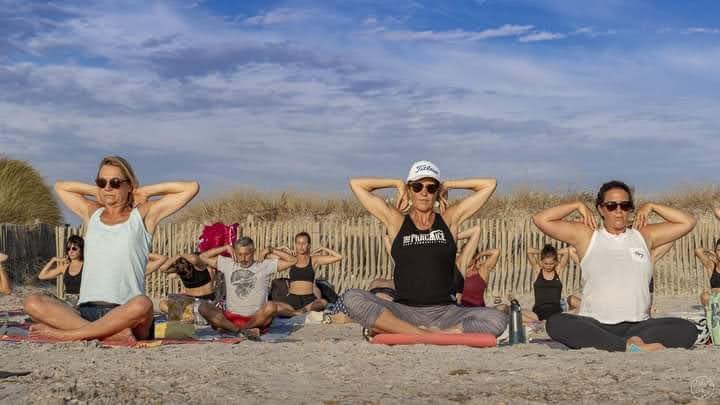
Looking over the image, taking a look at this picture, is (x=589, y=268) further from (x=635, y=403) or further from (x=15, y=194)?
(x=15, y=194)

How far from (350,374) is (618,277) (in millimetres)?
2457

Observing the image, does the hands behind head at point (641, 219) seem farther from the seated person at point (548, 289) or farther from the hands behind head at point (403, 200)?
the seated person at point (548, 289)

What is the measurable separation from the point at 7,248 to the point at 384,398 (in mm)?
16718

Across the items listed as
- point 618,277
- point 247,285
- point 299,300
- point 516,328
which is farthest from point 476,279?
point 618,277

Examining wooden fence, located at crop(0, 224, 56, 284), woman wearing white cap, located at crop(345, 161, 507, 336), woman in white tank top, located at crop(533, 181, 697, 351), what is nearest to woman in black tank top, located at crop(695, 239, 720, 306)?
woman in white tank top, located at crop(533, 181, 697, 351)

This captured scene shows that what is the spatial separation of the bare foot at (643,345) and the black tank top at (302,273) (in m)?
7.46

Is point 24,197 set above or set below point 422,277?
above

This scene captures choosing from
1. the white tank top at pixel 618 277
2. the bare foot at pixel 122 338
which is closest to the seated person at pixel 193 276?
the bare foot at pixel 122 338

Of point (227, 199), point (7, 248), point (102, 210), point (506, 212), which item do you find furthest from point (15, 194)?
point (102, 210)

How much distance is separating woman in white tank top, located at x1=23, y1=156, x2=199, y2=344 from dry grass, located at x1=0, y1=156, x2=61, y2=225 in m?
16.1

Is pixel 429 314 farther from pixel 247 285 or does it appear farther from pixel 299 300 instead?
pixel 299 300

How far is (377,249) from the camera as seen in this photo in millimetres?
19016

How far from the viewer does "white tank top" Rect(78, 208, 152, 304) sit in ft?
22.9

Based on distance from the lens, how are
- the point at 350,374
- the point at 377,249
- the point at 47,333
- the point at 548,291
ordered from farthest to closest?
the point at 377,249, the point at 548,291, the point at 47,333, the point at 350,374
